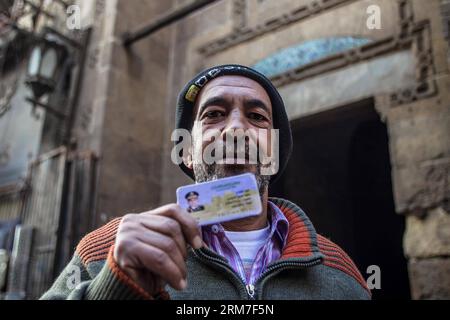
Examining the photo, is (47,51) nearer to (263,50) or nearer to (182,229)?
(263,50)

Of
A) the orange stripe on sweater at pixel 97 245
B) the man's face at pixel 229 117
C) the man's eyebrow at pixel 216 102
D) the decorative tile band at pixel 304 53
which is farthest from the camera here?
the decorative tile band at pixel 304 53

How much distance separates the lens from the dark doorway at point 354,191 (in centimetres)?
560

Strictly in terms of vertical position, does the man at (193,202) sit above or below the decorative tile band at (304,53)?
below

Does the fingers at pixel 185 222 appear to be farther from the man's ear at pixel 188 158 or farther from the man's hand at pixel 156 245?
the man's ear at pixel 188 158

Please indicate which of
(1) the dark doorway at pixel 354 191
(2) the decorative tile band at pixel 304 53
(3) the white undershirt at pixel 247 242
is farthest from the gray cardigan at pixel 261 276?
(1) the dark doorway at pixel 354 191

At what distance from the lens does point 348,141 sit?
261 inches

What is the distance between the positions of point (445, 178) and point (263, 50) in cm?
226

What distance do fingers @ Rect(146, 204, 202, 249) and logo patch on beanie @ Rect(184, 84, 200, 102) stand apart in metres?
0.94

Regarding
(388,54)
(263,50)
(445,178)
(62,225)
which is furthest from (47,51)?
(445,178)

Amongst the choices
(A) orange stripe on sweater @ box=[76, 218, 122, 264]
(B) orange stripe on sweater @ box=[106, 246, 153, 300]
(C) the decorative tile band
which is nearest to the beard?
(A) orange stripe on sweater @ box=[76, 218, 122, 264]

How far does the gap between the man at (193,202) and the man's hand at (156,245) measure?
86mm

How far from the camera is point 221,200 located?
4.00 ft

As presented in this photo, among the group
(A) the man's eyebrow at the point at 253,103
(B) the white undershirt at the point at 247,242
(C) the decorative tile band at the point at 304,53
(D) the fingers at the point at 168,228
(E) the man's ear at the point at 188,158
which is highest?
(C) the decorative tile band at the point at 304,53

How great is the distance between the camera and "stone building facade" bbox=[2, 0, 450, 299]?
339cm
